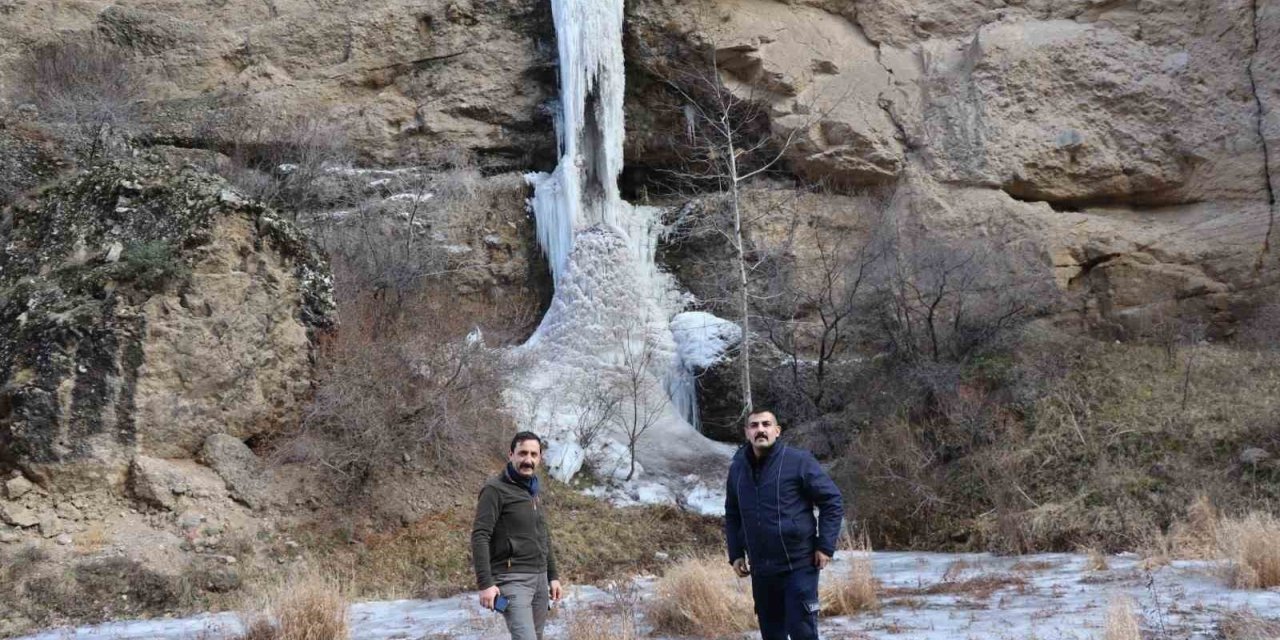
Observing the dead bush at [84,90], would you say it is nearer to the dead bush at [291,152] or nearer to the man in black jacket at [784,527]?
the dead bush at [291,152]

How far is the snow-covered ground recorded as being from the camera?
6477mm

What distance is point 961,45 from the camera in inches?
841

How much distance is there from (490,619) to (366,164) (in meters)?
14.1

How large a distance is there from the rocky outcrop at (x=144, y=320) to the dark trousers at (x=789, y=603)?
8.46 m

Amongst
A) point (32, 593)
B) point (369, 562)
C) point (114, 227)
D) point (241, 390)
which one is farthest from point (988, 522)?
point (114, 227)

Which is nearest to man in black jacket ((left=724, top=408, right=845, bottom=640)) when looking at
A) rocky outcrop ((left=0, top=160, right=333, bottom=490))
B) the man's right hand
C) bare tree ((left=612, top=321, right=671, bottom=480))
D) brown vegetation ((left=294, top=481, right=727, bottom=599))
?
the man's right hand

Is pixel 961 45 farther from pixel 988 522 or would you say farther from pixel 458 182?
pixel 988 522

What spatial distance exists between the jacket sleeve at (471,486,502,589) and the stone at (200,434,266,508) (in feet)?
24.7

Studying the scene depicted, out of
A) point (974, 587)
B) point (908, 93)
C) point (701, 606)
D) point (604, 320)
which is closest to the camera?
point (701, 606)

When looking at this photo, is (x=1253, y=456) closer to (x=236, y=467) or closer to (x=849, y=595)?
(x=849, y=595)

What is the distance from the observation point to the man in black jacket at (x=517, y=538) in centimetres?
527

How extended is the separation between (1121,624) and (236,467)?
9624 mm

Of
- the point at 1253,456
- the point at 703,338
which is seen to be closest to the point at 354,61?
the point at 703,338

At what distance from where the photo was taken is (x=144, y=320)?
468 inches
